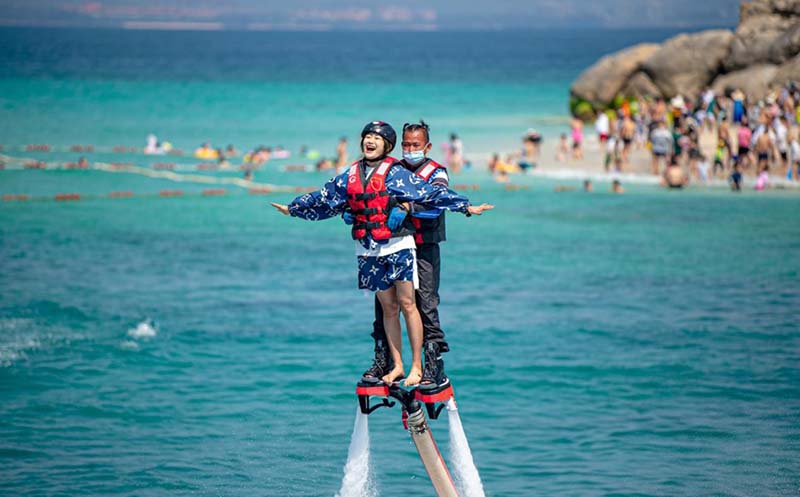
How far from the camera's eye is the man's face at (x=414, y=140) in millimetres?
13047

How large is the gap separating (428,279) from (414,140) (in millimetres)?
1418

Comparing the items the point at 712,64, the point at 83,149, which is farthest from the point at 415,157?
the point at 712,64

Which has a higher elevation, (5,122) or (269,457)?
(5,122)

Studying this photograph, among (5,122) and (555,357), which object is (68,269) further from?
(5,122)

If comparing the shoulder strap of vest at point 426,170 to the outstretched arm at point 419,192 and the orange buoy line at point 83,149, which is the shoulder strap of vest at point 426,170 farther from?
the orange buoy line at point 83,149

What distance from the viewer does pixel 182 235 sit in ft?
150

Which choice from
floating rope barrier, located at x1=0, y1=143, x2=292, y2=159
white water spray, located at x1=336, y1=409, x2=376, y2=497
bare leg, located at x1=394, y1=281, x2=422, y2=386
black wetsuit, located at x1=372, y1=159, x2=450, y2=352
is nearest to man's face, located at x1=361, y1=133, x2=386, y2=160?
black wetsuit, located at x1=372, y1=159, x2=450, y2=352

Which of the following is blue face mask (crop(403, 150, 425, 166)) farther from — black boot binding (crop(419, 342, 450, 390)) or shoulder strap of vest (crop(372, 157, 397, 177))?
black boot binding (crop(419, 342, 450, 390))

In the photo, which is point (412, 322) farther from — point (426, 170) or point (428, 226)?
point (426, 170)

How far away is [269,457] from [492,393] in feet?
20.6

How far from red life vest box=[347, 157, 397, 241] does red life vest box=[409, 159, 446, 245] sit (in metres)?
0.32

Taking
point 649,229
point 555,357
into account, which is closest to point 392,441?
point 555,357

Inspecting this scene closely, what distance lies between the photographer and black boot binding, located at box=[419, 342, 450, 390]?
43.4 ft

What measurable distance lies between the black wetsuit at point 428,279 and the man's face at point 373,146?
28cm
